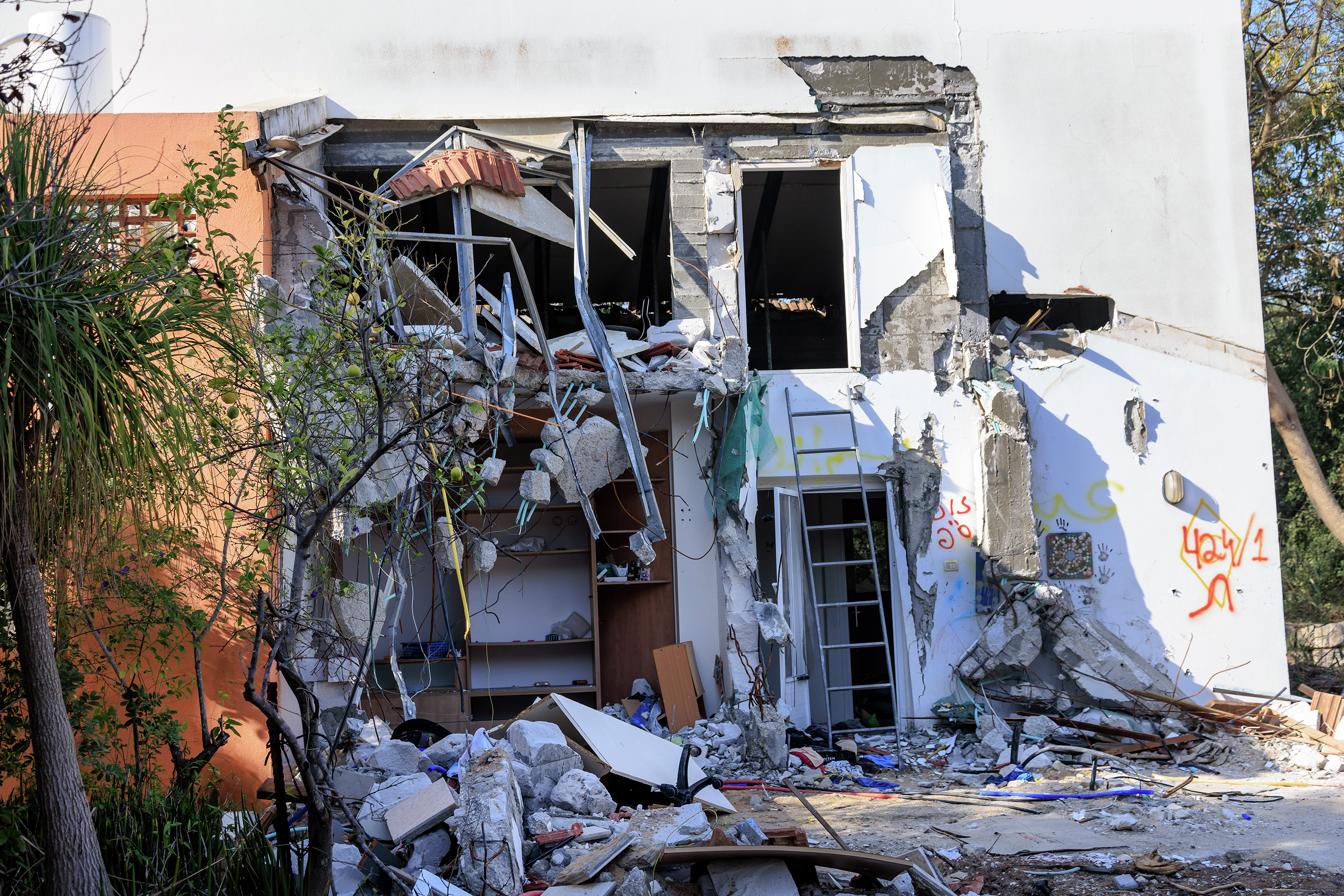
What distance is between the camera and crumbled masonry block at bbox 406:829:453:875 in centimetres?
450

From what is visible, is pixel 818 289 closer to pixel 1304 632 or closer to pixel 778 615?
pixel 778 615

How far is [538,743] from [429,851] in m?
1.05

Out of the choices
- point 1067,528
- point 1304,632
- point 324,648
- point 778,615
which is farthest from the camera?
point 1304,632

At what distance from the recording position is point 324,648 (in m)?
6.16

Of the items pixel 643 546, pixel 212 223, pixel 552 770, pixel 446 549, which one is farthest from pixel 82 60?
pixel 552 770

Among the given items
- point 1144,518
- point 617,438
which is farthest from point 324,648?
point 1144,518

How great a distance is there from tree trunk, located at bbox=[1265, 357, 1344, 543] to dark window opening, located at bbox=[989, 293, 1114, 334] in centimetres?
365

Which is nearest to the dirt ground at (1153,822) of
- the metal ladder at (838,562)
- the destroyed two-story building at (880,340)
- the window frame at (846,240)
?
the metal ladder at (838,562)

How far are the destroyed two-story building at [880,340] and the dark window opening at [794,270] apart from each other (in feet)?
3.66

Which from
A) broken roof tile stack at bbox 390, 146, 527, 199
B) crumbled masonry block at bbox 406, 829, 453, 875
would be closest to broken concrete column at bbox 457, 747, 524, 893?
crumbled masonry block at bbox 406, 829, 453, 875

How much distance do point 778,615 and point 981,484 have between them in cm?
214

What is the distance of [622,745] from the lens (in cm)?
618

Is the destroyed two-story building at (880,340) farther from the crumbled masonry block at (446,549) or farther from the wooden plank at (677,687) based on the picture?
the crumbled masonry block at (446,549)

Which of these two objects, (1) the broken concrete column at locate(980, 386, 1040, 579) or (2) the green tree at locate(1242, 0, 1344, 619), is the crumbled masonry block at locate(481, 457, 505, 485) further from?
(2) the green tree at locate(1242, 0, 1344, 619)
